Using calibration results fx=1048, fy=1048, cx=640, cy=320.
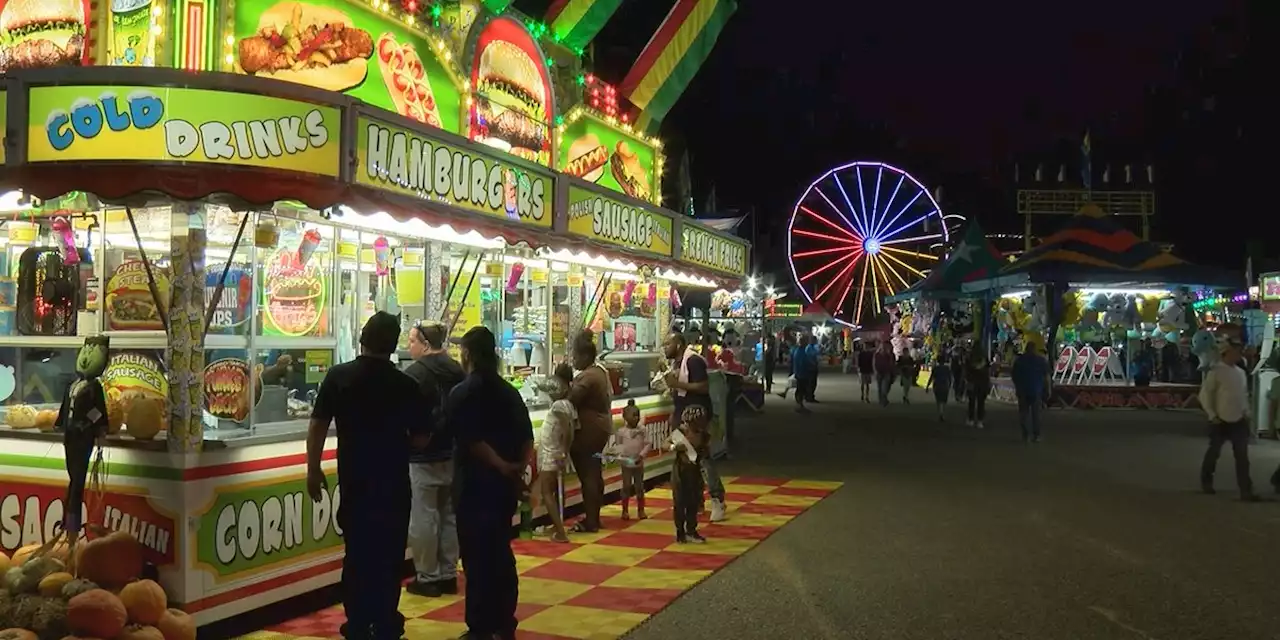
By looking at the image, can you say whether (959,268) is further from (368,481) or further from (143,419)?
(368,481)

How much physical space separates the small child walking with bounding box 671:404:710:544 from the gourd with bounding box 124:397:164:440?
4.05 m

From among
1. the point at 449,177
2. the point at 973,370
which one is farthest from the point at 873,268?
the point at 449,177

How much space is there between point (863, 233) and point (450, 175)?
1089 inches

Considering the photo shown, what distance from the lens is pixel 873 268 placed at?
1326 inches

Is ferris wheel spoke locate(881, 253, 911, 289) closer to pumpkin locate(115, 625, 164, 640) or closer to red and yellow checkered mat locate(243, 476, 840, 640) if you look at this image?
red and yellow checkered mat locate(243, 476, 840, 640)

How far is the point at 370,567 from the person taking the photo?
486cm

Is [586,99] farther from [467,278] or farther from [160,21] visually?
[160,21]

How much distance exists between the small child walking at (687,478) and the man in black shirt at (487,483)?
3166mm

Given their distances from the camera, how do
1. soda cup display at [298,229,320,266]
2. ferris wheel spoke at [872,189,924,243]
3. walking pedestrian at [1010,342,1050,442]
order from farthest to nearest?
ferris wheel spoke at [872,189,924,243]
walking pedestrian at [1010,342,1050,442]
soda cup display at [298,229,320,266]

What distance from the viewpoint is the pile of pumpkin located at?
4941 millimetres

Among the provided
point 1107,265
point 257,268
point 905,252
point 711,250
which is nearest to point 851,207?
point 905,252

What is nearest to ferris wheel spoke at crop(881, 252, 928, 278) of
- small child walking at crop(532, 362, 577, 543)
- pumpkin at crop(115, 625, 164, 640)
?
small child walking at crop(532, 362, 577, 543)

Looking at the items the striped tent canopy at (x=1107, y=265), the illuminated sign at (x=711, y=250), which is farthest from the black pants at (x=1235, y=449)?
the striped tent canopy at (x=1107, y=265)

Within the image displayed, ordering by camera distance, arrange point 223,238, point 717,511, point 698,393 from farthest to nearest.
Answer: point 698,393, point 717,511, point 223,238
